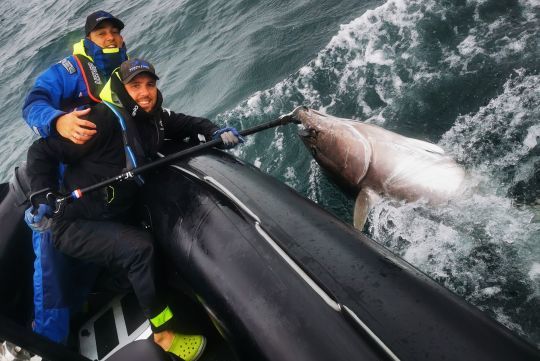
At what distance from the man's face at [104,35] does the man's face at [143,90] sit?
1.19m

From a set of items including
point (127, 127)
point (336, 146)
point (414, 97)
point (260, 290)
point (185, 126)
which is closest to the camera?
point (260, 290)

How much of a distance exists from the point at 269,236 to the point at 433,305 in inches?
38.7

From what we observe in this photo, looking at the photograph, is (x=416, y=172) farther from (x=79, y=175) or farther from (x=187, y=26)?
(x=187, y=26)

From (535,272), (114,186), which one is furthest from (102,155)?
(535,272)

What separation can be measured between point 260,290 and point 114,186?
1.70 metres

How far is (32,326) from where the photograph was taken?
327 centimetres

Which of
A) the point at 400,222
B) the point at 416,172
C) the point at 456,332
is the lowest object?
the point at 400,222

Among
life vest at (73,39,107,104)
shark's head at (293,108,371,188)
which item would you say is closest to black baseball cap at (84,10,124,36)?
life vest at (73,39,107,104)

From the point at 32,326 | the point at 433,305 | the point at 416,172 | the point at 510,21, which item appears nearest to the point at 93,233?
the point at 32,326

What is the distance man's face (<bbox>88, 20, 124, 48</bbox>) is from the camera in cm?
392

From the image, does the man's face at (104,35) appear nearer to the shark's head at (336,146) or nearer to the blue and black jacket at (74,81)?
the blue and black jacket at (74,81)

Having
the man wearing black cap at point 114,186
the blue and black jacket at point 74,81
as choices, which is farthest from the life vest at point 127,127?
the blue and black jacket at point 74,81

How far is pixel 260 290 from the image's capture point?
2176mm

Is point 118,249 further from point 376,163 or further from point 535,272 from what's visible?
point 535,272
